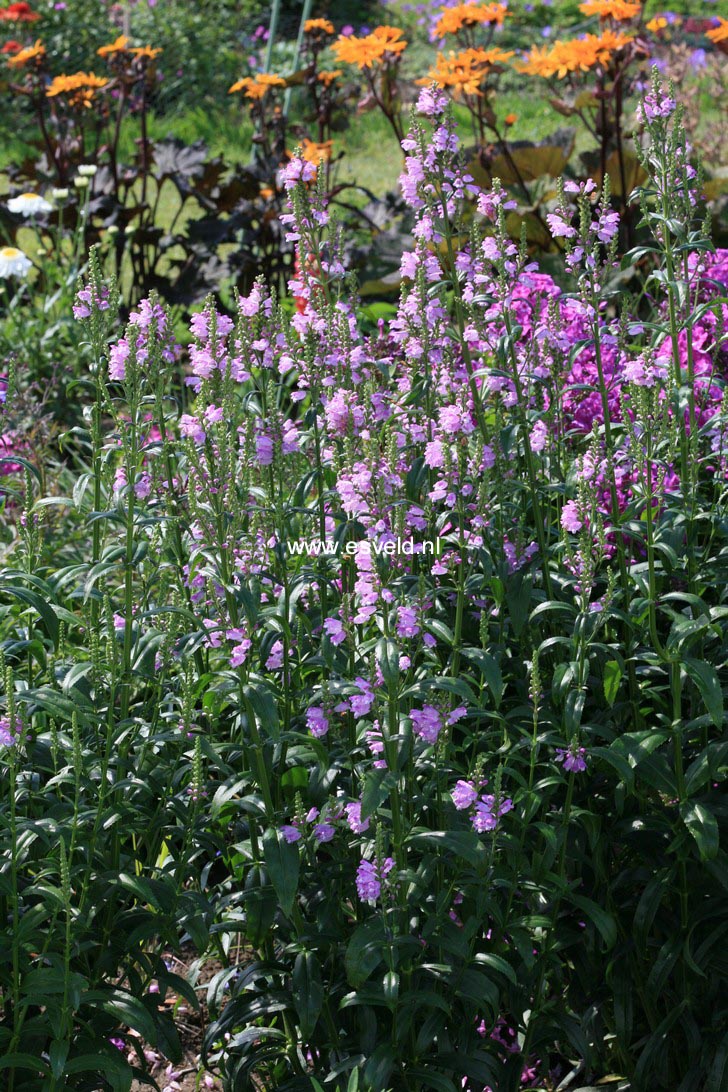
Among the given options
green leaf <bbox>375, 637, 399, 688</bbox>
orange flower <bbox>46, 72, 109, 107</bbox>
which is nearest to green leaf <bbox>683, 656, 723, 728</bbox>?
green leaf <bbox>375, 637, 399, 688</bbox>

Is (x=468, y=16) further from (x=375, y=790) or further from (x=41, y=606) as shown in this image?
(x=375, y=790)

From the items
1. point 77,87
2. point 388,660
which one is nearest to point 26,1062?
point 388,660

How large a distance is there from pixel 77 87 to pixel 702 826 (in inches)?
220

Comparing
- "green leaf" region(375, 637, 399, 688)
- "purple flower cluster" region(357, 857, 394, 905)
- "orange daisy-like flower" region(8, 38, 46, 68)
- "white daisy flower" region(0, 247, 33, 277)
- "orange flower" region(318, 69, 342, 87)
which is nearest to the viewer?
"green leaf" region(375, 637, 399, 688)

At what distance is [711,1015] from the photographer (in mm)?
2568

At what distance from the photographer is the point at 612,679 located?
2.50 metres

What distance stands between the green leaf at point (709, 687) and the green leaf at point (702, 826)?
19 cm

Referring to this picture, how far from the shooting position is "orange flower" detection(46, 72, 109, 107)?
642 cm

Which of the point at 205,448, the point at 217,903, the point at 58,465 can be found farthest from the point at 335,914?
the point at 58,465

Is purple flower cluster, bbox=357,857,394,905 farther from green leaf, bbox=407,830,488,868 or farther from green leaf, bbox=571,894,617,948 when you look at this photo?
green leaf, bbox=571,894,617,948

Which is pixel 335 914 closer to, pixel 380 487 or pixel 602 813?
pixel 602 813

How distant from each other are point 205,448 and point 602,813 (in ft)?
3.79

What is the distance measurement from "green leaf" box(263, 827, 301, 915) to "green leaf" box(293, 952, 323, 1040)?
0.12 m

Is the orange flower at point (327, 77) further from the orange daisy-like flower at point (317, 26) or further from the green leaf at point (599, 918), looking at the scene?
the green leaf at point (599, 918)
